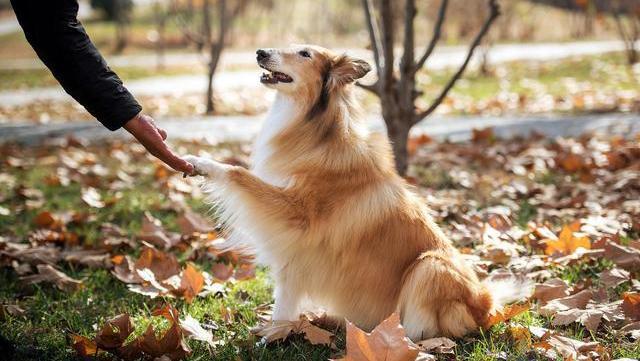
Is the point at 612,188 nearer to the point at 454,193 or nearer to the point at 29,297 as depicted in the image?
the point at 454,193

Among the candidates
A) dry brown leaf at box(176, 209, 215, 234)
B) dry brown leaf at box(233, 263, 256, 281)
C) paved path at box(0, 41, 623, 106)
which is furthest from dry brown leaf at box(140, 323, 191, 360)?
paved path at box(0, 41, 623, 106)

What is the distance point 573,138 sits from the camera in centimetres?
786

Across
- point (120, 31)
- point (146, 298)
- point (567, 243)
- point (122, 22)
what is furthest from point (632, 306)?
point (122, 22)

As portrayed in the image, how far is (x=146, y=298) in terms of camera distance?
12.3 ft

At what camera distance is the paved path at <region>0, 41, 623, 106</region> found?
52.8 ft

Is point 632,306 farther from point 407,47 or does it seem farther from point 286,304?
point 407,47

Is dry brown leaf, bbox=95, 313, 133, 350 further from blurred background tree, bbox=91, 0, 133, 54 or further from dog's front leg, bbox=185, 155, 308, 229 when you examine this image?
blurred background tree, bbox=91, 0, 133, 54

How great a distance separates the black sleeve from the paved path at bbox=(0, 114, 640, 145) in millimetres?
5642

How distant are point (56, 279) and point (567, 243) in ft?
9.76

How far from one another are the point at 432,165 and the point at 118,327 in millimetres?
4565

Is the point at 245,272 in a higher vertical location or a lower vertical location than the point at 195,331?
lower

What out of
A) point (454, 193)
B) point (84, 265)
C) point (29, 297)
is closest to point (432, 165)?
point (454, 193)

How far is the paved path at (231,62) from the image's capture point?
16089mm

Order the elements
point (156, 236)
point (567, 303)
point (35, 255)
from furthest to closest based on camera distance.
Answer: point (156, 236) → point (35, 255) → point (567, 303)
